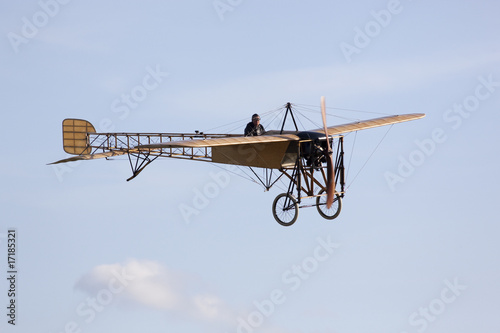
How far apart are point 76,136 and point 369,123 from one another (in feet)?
36.0

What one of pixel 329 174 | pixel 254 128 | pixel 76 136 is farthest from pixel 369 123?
pixel 76 136

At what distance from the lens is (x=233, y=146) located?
27.6 m

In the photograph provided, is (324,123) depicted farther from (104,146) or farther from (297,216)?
(104,146)

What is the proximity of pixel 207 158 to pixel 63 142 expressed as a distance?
6.92 meters

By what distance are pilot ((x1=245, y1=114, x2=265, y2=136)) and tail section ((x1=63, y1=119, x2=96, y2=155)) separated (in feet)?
25.3

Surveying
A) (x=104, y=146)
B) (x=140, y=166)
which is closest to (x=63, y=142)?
(x=104, y=146)

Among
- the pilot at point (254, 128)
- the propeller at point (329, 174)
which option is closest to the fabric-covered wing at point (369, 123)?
the propeller at point (329, 174)

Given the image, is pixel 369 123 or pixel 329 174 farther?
pixel 369 123

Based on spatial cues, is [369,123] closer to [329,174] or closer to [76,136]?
[329,174]

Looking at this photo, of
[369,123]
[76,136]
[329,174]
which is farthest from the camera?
[76,136]

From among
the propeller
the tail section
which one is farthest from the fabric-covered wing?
the tail section

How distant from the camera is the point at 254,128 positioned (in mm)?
27641

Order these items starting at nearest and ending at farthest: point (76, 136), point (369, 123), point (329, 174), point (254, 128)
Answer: point (329, 174) → point (254, 128) → point (369, 123) → point (76, 136)

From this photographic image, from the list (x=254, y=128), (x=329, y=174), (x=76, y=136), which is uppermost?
(x=76, y=136)
